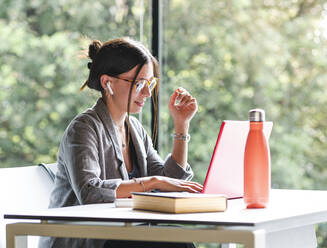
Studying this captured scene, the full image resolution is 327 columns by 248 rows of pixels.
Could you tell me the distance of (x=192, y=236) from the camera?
1186 mm

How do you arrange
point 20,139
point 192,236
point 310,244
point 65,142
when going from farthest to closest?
point 20,139, point 65,142, point 310,244, point 192,236

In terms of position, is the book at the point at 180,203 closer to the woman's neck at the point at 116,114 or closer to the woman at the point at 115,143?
the woman at the point at 115,143

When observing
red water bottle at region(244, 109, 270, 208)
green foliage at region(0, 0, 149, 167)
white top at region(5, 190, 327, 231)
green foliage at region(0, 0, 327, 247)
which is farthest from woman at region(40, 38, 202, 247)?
green foliage at region(0, 0, 149, 167)

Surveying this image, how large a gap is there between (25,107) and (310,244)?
2606 millimetres

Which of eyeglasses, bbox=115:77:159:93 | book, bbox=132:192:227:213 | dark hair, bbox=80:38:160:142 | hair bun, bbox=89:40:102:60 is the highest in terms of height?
hair bun, bbox=89:40:102:60

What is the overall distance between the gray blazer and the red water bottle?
17.6 inches

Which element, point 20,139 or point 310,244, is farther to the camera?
point 20,139

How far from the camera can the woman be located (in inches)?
65.5

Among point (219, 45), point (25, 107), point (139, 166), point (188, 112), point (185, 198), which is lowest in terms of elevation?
point (185, 198)

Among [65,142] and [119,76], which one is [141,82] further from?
[65,142]

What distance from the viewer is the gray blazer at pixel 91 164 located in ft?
5.46

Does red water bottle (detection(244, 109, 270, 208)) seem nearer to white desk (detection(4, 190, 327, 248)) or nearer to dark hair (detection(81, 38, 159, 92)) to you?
white desk (detection(4, 190, 327, 248))

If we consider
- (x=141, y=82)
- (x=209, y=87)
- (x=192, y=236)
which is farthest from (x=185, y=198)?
(x=209, y=87)

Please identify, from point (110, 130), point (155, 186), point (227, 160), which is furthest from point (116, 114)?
point (227, 160)
